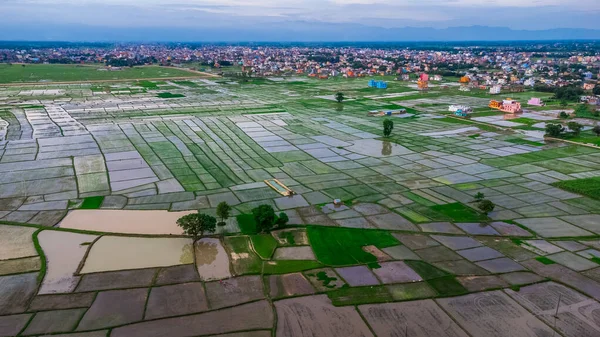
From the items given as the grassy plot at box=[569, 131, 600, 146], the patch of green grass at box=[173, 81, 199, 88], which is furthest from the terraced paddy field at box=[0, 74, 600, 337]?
the patch of green grass at box=[173, 81, 199, 88]

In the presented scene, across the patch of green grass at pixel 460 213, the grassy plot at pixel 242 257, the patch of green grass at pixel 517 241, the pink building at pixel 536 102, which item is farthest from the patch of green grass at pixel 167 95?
the patch of green grass at pixel 517 241

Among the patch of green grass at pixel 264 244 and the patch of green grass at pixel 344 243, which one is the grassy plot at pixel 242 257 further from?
the patch of green grass at pixel 344 243

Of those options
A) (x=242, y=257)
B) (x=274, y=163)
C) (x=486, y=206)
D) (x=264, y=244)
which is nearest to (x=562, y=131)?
(x=486, y=206)

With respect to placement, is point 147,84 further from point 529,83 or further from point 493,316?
point 493,316

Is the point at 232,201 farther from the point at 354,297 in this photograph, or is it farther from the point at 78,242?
the point at 354,297

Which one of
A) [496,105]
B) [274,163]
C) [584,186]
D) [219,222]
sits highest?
[496,105]

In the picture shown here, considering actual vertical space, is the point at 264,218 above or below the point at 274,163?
above

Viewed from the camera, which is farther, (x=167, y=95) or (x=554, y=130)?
(x=167, y=95)
